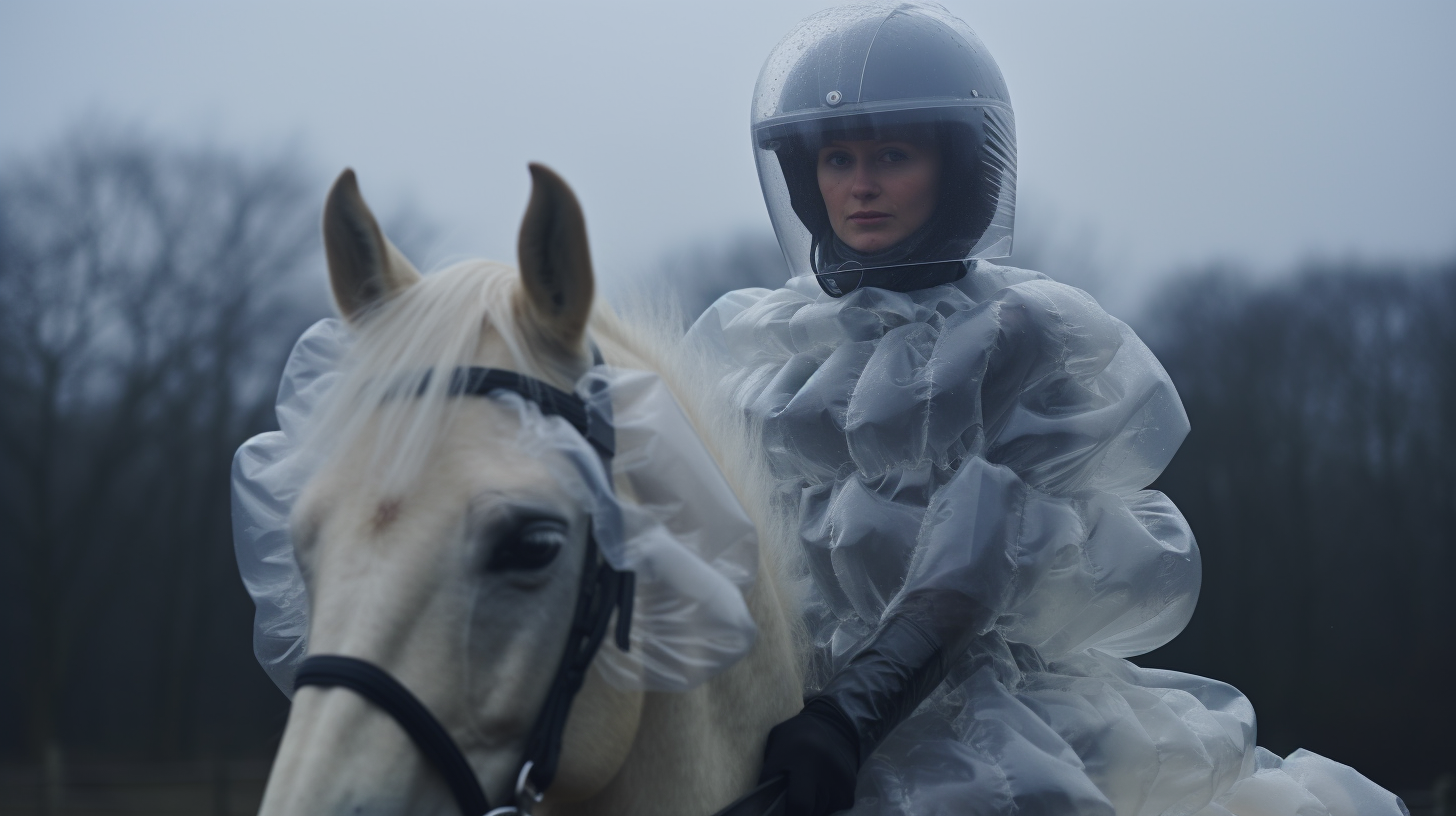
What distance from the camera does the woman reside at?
1.98 m

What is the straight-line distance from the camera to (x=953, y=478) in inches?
85.9

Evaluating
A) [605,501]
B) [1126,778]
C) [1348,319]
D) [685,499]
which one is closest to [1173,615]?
[1126,778]

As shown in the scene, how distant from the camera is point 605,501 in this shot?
149 cm

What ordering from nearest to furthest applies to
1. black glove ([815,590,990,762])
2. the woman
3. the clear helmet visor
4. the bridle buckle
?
the bridle buckle < black glove ([815,590,990,762]) < the woman < the clear helmet visor

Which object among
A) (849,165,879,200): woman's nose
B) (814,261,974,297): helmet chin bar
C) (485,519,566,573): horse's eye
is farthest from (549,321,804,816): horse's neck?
(849,165,879,200): woman's nose

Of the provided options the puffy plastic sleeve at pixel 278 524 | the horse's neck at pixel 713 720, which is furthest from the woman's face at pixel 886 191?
the puffy plastic sleeve at pixel 278 524

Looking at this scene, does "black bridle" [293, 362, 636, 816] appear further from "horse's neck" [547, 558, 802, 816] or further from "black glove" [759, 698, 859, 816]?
"black glove" [759, 698, 859, 816]

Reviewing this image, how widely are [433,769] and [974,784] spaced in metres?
1.02

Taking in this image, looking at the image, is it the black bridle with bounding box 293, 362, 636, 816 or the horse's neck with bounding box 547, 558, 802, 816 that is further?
the horse's neck with bounding box 547, 558, 802, 816

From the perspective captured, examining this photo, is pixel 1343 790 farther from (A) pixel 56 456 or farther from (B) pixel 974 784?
(A) pixel 56 456

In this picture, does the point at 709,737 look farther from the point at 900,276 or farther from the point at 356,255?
the point at 900,276

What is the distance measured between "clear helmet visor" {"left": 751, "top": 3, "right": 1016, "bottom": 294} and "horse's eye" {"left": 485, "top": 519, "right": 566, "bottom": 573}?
4.40 ft

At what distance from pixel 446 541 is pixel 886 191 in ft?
5.16

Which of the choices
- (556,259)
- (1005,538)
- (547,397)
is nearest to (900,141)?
(1005,538)
